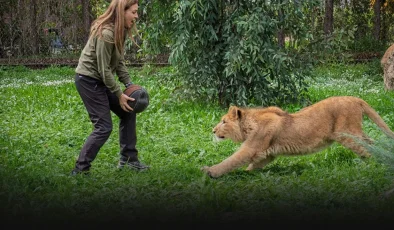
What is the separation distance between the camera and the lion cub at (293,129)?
702 centimetres

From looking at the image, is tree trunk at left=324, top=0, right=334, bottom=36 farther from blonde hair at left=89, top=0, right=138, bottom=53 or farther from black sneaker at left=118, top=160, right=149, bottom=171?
blonde hair at left=89, top=0, right=138, bottom=53

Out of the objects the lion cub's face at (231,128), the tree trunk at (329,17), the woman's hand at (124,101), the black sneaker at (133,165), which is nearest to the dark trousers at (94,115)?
the woman's hand at (124,101)

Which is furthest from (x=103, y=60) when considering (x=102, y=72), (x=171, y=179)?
(x=171, y=179)

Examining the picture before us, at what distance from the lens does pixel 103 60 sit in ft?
22.1

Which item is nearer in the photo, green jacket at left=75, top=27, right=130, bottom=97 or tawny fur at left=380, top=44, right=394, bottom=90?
green jacket at left=75, top=27, right=130, bottom=97

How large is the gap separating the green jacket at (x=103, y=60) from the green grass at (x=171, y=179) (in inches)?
36.8

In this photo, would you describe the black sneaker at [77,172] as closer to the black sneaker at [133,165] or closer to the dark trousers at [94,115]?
the dark trousers at [94,115]

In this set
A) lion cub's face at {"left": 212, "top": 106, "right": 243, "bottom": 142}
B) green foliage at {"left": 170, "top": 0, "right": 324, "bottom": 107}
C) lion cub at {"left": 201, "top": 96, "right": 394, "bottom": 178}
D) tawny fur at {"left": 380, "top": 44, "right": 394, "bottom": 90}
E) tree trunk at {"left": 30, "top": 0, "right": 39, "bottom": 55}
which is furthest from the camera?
tree trunk at {"left": 30, "top": 0, "right": 39, "bottom": 55}

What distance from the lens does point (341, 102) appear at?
23.7 ft

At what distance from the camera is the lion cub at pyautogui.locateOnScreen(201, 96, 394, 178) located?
7016 millimetres

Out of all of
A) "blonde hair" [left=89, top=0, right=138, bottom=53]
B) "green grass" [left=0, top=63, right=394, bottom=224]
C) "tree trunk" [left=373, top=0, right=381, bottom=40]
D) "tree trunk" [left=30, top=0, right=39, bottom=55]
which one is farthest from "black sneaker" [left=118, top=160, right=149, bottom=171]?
"tree trunk" [left=373, top=0, right=381, bottom=40]

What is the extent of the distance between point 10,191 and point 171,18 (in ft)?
21.1

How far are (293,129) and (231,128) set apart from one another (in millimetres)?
632

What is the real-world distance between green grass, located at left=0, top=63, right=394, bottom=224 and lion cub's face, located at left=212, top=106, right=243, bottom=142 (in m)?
0.38
